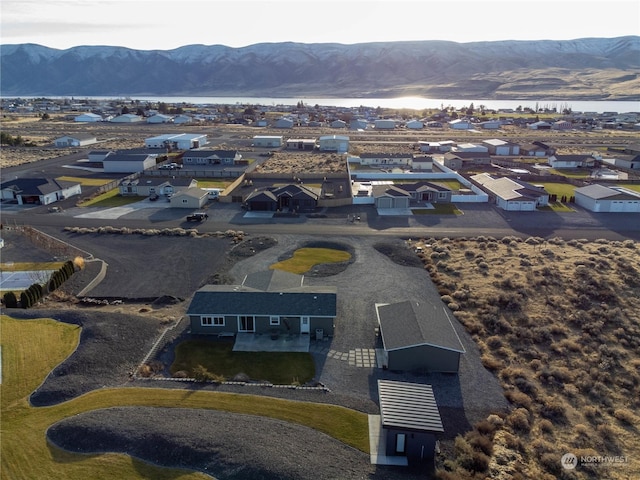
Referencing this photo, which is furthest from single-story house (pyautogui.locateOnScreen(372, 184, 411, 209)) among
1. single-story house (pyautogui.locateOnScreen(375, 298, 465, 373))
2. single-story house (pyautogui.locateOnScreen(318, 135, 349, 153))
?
single-story house (pyautogui.locateOnScreen(318, 135, 349, 153))

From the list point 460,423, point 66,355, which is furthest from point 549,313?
point 66,355

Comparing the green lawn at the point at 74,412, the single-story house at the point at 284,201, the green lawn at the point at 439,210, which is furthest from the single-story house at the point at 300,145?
the green lawn at the point at 74,412

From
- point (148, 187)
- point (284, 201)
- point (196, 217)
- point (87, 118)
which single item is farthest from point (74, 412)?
point (87, 118)

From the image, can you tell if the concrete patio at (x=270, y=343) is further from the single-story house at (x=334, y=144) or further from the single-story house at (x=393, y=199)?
the single-story house at (x=334, y=144)

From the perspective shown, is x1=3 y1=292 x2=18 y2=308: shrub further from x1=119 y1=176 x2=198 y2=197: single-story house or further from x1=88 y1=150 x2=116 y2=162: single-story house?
x1=88 y1=150 x2=116 y2=162: single-story house

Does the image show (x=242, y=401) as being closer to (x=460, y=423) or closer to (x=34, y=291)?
(x=460, y=423)

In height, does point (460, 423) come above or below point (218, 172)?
below
